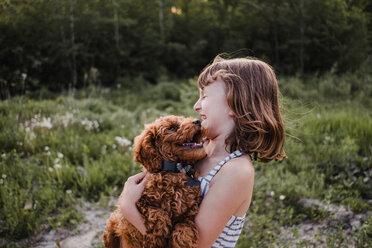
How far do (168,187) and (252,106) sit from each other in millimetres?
696

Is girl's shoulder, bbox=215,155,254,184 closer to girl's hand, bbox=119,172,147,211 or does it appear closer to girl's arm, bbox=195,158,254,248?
girl's arm, bbox=195,158,254,248

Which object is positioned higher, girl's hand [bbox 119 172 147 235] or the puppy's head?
the puppy's head

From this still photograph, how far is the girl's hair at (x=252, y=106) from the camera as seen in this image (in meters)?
1.72

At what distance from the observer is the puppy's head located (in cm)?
163

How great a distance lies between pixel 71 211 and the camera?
3338 millimetres

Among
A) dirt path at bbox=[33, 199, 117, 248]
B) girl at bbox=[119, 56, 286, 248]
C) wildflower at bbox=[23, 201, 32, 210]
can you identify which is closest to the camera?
girl at bbox=[119, 56, 286, 248]

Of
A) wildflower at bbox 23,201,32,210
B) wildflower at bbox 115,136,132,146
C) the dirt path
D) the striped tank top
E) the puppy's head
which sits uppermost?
the puppy's head

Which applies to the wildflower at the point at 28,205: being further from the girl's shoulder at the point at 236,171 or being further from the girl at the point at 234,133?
the girl's shoulder at the point at 236,171

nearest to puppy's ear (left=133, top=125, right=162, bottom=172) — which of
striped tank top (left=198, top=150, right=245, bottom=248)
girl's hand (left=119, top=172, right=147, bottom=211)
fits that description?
girl's hand (left=119, top=172, right=147, bottom=211)

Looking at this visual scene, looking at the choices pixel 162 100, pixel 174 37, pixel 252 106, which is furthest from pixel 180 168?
pixel 174 37

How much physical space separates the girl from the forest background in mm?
536

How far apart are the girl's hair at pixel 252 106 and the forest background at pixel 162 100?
0.50m

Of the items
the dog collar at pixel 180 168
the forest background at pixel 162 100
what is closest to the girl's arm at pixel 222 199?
the dog collar at pixel 180 168

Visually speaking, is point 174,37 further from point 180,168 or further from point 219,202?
point 219,202
